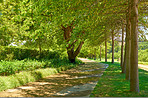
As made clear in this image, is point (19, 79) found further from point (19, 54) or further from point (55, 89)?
point (19, 54)

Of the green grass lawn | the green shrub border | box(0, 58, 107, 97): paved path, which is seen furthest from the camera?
the green shrub border

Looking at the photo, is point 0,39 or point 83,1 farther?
point 0,39

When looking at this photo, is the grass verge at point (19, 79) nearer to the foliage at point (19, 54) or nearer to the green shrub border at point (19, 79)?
the green shrub border at point (19, 79)

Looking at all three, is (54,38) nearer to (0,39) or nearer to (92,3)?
(0,39)

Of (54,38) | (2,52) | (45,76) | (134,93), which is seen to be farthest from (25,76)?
(54,38)

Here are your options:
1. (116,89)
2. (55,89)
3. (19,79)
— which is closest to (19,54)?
(19,79)

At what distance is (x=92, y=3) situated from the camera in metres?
8.07

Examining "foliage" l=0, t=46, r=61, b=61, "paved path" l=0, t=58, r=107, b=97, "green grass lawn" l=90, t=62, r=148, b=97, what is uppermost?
"foliage" l=0, t=46, r=61, b=61

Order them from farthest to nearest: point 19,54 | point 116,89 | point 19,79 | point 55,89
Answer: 1. point 19,54
2. point 19,79
3. point 55,89
4. point 116,89

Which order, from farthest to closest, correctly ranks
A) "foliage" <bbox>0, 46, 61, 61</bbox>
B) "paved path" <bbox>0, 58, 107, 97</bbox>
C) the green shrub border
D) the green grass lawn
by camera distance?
"foliage" <bbox>0, 46, 61, 61</bbox> < the green shrub border < "paved path" <bbox>0, 58, 107, 97</bbox> < the green grass lawn

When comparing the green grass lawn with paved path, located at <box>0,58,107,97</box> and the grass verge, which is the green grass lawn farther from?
the grass verge

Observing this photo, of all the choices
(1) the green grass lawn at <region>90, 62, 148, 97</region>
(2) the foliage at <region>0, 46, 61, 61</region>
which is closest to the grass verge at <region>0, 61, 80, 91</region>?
(1) the green grass lawn at <region>90, 62, 148, 97</region>

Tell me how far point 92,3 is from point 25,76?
6832mm

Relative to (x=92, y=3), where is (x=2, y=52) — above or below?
below
